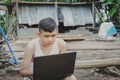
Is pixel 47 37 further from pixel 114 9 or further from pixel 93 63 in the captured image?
pixel 114 9

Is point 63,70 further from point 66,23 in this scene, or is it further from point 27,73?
point 66,23

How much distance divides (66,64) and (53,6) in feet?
39.1

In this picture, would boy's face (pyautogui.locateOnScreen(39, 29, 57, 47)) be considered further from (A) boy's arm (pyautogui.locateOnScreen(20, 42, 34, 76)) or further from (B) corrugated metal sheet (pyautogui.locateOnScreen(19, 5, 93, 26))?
(B) corrugated metal sheet (pyautogui.locateOnScreen(19, 5, 93, 26))

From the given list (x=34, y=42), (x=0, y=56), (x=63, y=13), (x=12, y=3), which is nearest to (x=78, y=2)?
(x=63, y=13)

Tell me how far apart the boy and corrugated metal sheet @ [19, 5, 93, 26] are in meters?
10.6

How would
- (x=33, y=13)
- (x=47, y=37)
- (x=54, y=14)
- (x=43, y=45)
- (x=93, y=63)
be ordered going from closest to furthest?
(x=47, y=37) < (x=43, y=45) < (x=93, y=63) < (x=33, y=13) < (x=54, y=14)

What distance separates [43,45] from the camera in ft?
13.1

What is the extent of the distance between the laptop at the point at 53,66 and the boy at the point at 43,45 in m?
0.14

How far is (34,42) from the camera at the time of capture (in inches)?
158

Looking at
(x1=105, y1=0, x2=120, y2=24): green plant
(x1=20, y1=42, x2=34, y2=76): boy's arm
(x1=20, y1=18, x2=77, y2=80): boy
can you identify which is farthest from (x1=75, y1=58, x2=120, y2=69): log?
(x1=105, y1=0, x2=120, y2=24): green plant

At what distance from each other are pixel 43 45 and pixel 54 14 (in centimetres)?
1143

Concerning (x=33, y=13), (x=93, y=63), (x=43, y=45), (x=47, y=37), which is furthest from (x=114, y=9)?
(x=47, y=37)

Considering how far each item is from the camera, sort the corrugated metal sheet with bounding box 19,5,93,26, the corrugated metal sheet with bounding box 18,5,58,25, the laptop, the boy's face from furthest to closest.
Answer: the corrugated metal sheet with bounding box 19,5,93,26
the corrugated metal sheet with bounding box 18,5,58,25
the boy's face
the laptop

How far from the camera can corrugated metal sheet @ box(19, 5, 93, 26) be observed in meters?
14.8
